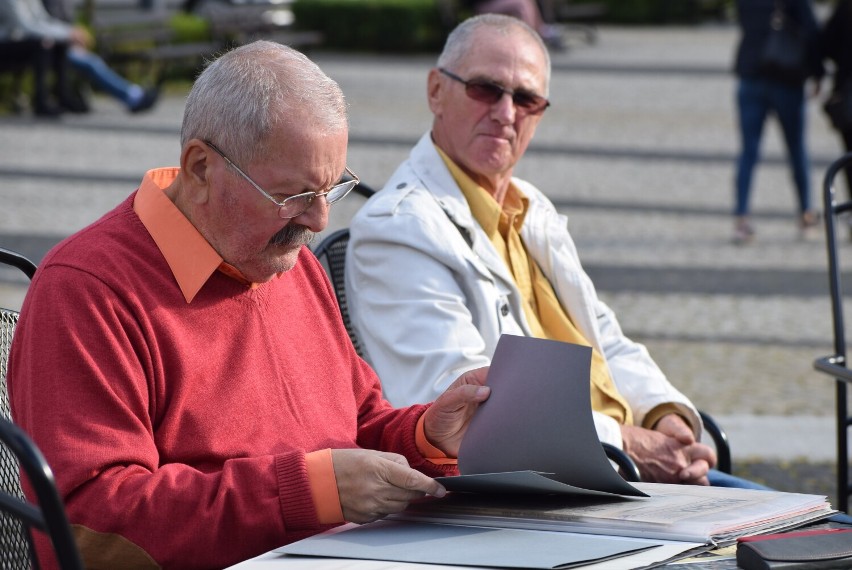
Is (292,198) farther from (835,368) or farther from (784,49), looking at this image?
(784,49)

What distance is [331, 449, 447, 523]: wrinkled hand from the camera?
2145 millimetres

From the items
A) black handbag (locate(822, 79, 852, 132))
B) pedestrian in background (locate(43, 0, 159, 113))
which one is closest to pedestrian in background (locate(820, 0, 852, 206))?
black handbag (locate(822, 79, 852, 132))

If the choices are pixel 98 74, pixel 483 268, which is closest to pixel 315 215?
pixel 483 268

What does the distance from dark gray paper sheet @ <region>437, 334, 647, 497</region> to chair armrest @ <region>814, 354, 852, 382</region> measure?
119 centimetres

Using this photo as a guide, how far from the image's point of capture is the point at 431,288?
3.31m

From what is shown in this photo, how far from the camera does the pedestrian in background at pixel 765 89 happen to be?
947cm

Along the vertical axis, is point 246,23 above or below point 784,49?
below

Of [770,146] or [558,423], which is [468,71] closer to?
[558,423]

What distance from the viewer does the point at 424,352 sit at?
3.23 meters

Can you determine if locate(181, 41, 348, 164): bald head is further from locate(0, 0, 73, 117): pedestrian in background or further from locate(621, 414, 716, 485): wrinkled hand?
locate(0, 0, 73, 117): pedestrian in background

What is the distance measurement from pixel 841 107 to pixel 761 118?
96cm

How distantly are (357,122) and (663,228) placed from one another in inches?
210

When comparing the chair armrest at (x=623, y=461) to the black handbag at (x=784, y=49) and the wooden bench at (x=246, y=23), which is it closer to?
the black handbag at (x=784, y=49)

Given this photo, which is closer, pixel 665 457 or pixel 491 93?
pixel 665 457
